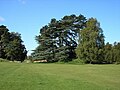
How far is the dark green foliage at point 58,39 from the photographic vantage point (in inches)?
3807

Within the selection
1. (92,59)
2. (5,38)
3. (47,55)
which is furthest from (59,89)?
(5,38)

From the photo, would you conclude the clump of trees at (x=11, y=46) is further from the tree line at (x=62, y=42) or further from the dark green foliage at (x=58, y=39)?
the dark green foliage at (x=58, y=39)

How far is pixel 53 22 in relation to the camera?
100625mm

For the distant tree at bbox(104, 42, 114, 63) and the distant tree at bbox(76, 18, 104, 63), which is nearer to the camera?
the distant tree at bbox(76, 18, 104, 63)

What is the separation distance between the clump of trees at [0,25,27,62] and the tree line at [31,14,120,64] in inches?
284

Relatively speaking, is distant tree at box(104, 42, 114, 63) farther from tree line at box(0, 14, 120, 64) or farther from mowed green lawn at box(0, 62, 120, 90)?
mowed green lawn at box(0, 62, 120, 90)

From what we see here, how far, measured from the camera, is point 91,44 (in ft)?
263

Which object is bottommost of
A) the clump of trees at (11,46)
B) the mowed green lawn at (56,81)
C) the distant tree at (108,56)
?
the mowed green lawn at (56,81)

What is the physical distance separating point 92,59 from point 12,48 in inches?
1384

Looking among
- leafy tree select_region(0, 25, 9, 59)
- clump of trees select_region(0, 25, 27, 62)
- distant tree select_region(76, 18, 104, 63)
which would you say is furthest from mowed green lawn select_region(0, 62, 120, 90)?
leafy tree select_region(0, 25, 9, 59)

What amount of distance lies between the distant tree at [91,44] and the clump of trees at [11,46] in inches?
1197

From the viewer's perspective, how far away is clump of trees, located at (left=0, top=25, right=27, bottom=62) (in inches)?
4033

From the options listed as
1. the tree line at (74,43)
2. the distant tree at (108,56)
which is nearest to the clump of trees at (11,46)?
the tree line at (74,43)

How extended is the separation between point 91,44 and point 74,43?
22808 millimetres
